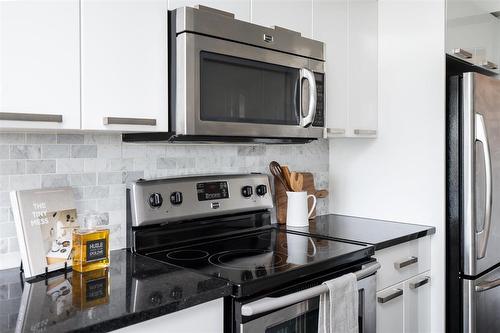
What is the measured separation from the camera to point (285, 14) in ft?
6.14

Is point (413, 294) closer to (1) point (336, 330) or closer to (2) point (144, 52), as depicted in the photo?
(1) point (336, 330)

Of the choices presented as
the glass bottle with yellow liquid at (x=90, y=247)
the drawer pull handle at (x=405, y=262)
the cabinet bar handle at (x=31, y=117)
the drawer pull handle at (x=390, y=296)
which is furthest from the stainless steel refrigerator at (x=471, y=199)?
the cabinet bar handle at (x=31, y=117)

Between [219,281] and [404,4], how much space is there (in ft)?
5.52

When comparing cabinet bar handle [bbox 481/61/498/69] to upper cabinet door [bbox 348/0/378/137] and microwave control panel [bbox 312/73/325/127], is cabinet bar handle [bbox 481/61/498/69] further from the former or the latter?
microwave control panel [bbox 312/73/325/127]

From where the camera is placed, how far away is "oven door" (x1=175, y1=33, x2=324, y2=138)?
58.6 inches

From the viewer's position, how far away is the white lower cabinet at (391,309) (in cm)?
188

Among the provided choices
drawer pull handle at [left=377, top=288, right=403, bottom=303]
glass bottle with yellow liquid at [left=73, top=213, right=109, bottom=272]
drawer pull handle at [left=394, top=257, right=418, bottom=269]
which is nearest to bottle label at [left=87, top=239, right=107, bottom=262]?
glass bottle with yellow liquid at [left=73, top=213, right=109, bottom=272]

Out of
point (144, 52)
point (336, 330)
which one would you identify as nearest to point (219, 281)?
point (336, 330)

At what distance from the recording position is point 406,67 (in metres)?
2.22

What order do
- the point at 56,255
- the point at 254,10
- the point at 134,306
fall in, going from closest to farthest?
the point at 134,306
the point at 56,255
the point at 254,10

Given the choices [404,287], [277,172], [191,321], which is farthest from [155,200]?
[404,287]

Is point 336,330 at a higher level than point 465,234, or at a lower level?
lower

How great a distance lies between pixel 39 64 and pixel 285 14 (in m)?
1.03

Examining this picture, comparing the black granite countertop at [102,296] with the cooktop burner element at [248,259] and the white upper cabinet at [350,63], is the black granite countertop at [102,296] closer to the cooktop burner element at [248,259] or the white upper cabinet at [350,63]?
the cooktop burner element at [248,259]
